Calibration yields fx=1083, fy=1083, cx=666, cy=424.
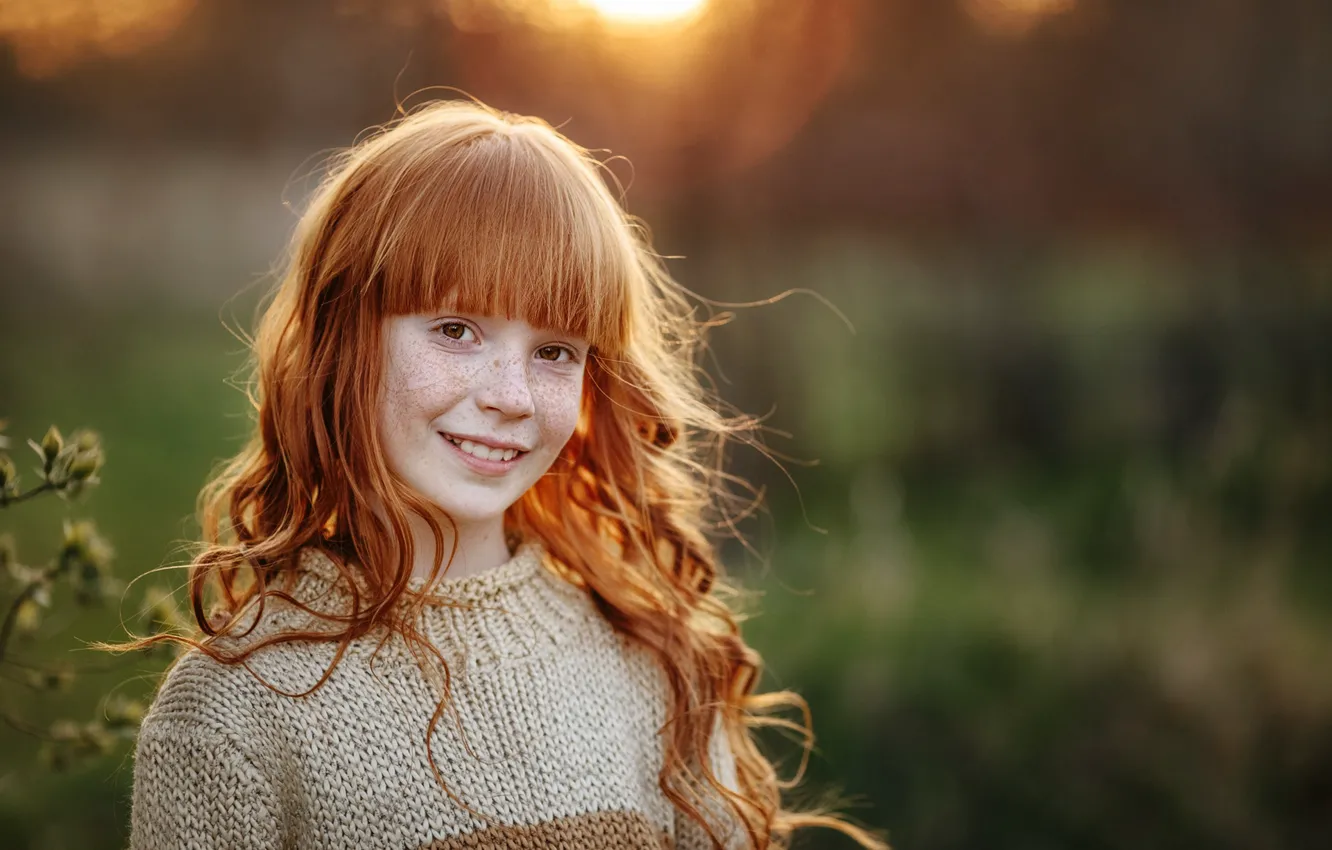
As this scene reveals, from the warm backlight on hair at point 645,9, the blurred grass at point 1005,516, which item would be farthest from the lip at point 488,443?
the warm backlight on hair at point 645,9

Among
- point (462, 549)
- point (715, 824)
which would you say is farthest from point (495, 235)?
point (715, 824)

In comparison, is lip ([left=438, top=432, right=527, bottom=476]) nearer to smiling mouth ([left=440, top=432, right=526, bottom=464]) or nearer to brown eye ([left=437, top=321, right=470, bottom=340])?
smiling mouth ([left=440, top=432, right=526, bottom=464])

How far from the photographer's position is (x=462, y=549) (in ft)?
4.45

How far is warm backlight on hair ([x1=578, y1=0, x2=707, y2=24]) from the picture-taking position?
286 cm

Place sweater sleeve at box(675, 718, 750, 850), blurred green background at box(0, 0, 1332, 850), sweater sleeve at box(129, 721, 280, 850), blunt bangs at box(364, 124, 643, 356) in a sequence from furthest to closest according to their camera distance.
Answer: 1. blurred green background at box(0, 0, 1332, 850)
2. sweater sleeve at box(675, 718, 750, 850)
3. blunt bangs at box(364, 124, 643, 356)
4. sweater sleeve at box(129, 721, 280, 850)

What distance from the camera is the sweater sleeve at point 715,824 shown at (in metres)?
1.46

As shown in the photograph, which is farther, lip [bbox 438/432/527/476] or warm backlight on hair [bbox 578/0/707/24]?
warm backlight on hair [bbox 578/0/707/24]

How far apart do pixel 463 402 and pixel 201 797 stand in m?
0.49

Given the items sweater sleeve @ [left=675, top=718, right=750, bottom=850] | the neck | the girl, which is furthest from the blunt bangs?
sweater sleeve @ [left=675, top=718, right=750, bottom=850]

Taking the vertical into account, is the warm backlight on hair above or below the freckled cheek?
above

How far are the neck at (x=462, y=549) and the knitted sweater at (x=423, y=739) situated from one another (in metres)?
0.02

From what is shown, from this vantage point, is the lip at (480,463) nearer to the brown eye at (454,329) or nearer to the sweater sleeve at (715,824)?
the brown eye at (454,329)

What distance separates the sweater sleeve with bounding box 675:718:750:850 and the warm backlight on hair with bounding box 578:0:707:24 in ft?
6.69

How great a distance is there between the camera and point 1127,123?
3303mm
